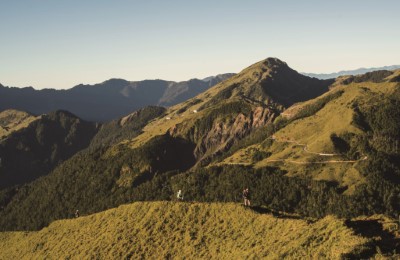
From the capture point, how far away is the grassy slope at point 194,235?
159 ft

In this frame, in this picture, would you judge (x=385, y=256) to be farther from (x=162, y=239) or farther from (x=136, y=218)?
(x=136, y=218)

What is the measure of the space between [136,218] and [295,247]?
37416 millimetres

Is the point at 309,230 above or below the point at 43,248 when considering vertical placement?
above

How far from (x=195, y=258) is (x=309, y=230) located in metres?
18.7

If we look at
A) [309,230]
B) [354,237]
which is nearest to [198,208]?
[309,230]

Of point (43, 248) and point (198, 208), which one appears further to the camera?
point (43, 248)

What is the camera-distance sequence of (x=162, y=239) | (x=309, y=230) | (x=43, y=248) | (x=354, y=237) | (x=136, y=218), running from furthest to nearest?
(x=43, y=248)
(x=136, y=218)
(x=162, y=239)
(x=309, y=230)
(x=354, y=237)

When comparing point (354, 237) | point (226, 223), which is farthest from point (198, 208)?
point (354, 237)

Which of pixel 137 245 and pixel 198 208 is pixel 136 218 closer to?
pixel 137 245

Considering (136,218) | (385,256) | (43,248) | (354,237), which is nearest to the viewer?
(385,256)

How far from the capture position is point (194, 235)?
214 feet

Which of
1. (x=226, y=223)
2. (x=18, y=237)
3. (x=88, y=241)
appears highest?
(x=226, y=223)

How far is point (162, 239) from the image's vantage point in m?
68.2

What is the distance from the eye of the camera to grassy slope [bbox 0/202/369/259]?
159 feet
